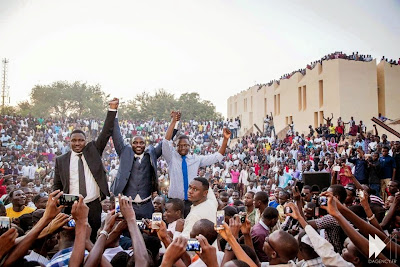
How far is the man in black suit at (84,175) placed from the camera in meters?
4.50

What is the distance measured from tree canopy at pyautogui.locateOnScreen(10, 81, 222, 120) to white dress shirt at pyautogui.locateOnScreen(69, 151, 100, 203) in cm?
4669

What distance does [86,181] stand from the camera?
4.53 meters

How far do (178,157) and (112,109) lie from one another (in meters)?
1.39

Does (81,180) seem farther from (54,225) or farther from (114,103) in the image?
(54,225)

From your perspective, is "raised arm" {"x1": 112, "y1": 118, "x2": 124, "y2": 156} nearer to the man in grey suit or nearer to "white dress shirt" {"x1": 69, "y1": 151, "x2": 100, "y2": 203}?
the man in grey suit

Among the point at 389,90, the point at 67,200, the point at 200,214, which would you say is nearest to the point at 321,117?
the point at 389,90

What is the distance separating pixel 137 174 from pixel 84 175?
798mm

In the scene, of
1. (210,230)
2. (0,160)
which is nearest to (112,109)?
(210,230)

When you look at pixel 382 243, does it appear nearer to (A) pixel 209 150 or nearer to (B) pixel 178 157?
(B) pixel 178 157

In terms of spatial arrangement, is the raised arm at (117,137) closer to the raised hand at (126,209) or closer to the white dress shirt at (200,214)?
the white dress shirt at (200,214)

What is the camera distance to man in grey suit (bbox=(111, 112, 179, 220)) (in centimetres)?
502

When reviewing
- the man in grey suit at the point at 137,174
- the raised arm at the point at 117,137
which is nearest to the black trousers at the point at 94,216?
the man in grey suit at the point at 137,174

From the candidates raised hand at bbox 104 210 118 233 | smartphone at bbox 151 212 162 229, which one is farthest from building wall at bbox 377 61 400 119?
raised hand at bbox 104 210 118 233

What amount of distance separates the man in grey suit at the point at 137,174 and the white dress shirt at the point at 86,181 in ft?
1.73
